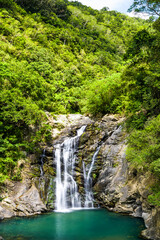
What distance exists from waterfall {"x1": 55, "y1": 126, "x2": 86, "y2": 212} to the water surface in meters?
1.91

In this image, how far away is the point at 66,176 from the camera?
56.0 ft

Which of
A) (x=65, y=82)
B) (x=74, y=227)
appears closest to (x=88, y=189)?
(x=74, y=227)

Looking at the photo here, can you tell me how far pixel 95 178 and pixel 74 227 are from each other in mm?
5843

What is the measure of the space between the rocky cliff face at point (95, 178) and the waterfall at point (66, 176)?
413 mm

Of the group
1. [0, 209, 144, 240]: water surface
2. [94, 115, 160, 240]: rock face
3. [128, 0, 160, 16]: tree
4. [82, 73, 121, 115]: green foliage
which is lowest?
[0, 209, 144, 240]: water surface

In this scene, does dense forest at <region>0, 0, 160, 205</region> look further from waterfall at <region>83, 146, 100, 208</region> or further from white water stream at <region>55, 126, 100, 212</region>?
waterfall at <region>83, 146, 100, 208</region>

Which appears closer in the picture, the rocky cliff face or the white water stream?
the rocky cliff face

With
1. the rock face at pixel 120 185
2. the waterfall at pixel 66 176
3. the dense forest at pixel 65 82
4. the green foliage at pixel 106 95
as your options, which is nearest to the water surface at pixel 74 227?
the rock face at pixel 120 185

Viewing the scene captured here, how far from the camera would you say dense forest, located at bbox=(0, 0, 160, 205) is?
12711 millimetres

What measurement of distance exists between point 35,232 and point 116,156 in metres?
8.86

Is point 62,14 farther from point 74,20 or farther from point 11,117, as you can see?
point 11,117

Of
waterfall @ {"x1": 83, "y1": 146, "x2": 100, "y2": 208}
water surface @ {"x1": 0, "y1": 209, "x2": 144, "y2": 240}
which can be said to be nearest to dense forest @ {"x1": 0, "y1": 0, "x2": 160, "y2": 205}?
water surface @ {"x1": 0, "y1": 209, "x2": 144, "y2": 240}

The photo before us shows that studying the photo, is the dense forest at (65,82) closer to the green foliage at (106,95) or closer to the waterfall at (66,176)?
the green foliage at (106,95)

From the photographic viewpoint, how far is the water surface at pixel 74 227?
10.1 metres
